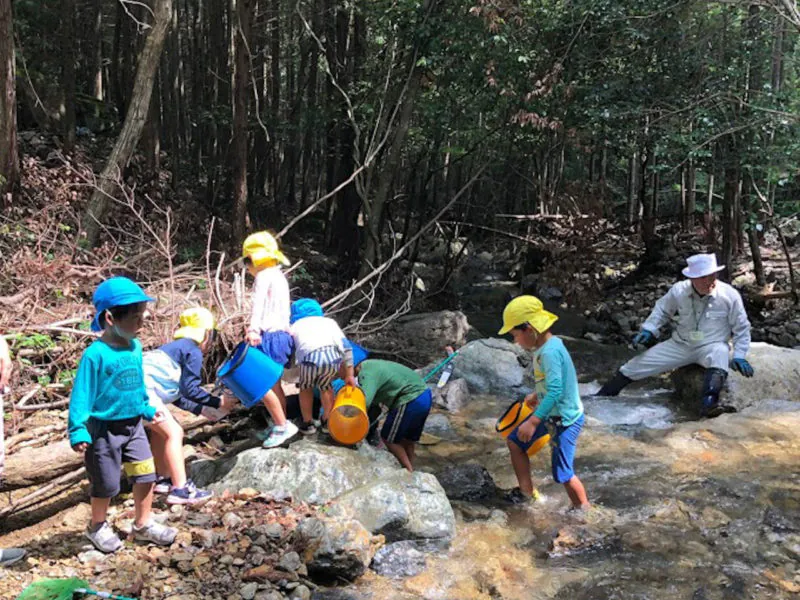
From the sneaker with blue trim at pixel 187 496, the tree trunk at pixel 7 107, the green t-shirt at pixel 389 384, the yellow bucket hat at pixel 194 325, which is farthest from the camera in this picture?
the tree trunk at pixel 7 107

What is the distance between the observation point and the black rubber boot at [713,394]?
6.79 metres

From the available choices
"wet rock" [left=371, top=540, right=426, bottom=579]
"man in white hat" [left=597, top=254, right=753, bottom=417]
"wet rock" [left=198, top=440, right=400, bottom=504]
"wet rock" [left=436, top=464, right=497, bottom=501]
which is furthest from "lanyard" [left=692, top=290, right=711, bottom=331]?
"wet rock" [left=371, top=540, right=426, bottom=579]

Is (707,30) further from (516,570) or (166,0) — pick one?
(516,570)

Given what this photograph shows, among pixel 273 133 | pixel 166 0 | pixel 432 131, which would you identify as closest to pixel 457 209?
pixel 432 131

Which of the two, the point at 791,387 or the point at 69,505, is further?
the point at 791,387

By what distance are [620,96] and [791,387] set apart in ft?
18.5

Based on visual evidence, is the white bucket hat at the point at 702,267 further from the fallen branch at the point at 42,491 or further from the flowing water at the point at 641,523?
the fallen branch at the point at 42,491

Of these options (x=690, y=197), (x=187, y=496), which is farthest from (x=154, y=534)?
(x=690, y=197)

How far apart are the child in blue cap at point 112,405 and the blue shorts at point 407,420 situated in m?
1.90

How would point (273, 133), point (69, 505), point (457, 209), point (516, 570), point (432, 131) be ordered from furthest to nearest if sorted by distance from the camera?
1. point (273, 133)
2. point (457, 209)
3. point (432, 131)
4. point (69, 505)
5. point (516, 570)

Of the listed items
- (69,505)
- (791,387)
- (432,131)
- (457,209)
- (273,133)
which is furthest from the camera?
(273,133)

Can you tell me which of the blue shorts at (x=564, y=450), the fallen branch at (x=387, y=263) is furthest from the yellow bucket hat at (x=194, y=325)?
the fallen branch at (x=387, y=263)

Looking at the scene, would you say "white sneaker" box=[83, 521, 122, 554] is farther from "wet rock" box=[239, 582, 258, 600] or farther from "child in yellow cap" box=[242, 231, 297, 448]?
"child in yellow cap" box=[242, 231, 297, 448]

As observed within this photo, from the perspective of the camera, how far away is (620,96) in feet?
35.7
